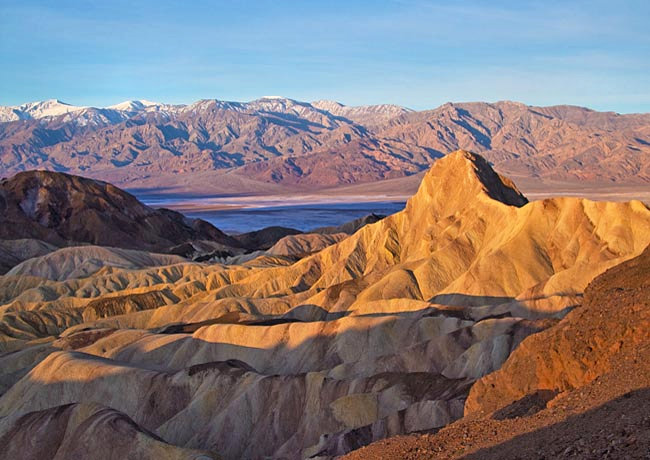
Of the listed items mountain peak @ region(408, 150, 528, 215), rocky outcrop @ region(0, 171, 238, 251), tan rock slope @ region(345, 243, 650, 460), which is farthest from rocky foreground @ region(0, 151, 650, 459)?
rocky outcrop @ region(0, 171, 238, 251)

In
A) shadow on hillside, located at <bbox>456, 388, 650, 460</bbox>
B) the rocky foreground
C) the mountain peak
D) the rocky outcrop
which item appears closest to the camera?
shadow on hillside, located at <bbox>456, 388, 650, 460</bbox>

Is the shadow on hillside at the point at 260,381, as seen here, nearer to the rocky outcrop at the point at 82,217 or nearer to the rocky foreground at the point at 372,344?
the rocky foreground at the point at 372,344

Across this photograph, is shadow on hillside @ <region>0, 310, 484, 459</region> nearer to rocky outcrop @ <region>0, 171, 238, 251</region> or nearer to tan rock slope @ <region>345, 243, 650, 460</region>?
tan rock slope @ <region>345, 243, 650, 460</region>

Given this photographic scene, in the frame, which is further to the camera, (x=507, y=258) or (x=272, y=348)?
(x=507, y=258)

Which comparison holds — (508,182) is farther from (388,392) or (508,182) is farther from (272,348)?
(388,392)

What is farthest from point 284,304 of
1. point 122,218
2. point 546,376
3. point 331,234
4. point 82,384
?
point 122,218

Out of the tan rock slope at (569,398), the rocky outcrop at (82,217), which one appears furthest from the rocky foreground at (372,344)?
the rocky outcrop at (82,217)

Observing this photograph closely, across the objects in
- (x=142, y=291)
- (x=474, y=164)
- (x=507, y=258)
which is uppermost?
(x=474, y=164)

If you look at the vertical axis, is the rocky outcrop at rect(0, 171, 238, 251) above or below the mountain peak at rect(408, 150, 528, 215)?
below

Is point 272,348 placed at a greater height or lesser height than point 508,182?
lesser
